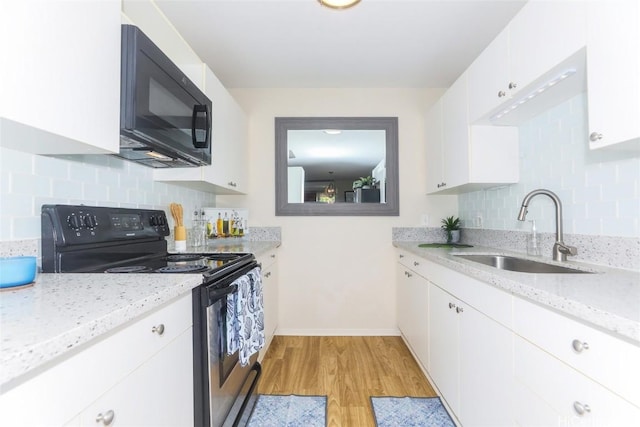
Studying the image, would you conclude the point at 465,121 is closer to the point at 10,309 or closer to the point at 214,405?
the point at 214,405

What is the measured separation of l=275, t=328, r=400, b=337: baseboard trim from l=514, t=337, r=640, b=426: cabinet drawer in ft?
6.33

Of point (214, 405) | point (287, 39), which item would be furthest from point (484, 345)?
point (287, 39)

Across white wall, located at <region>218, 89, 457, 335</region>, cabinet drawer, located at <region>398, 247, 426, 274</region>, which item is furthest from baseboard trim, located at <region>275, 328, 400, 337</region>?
cabinet drawer, located at <region>398, 247, 426, 274</region>

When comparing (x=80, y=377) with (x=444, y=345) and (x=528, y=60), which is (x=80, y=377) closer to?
(x=444, y=345)

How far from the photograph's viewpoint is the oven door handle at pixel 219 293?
47.1 inches

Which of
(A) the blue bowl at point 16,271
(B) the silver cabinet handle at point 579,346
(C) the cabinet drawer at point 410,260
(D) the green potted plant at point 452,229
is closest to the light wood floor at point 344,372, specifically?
(C) the cabinet drawer at point 410,260

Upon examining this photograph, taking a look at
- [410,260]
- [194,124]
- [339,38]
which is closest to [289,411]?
[410,260]

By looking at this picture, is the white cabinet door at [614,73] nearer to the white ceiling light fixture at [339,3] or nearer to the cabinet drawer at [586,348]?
the cabinet drawer at [586,348]

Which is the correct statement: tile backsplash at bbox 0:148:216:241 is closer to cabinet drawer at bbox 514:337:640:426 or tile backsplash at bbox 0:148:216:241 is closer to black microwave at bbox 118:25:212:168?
black microwave at bbox 118:25:212:168

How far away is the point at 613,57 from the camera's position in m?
1.00

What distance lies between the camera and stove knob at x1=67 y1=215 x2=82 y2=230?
1227 millimetres

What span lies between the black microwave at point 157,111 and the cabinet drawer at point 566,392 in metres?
1.58

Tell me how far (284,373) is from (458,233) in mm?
1853

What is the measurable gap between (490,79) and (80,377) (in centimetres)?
206
